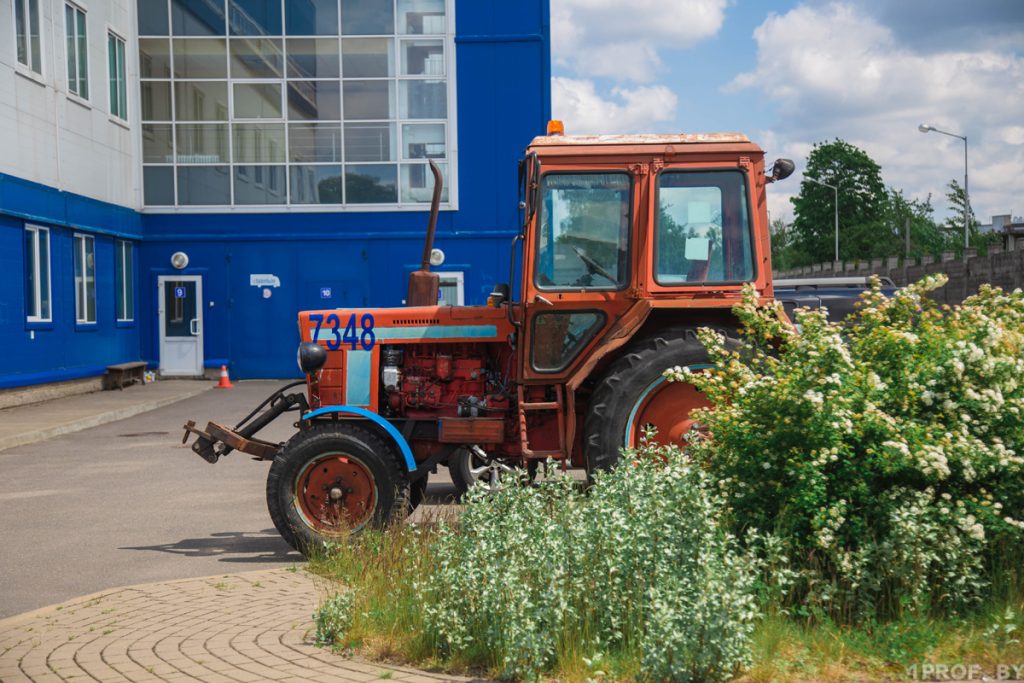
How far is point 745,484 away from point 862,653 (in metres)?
1.03

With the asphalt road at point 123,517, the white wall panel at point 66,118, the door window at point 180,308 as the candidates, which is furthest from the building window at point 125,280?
the asphalt road at point 123,517

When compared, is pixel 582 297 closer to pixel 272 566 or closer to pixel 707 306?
pixel 707 306

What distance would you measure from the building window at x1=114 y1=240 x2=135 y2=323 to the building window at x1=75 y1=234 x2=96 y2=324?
1.63 m

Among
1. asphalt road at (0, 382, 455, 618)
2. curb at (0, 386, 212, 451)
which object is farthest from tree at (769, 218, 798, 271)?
asphalt road at (0, 382, 455, 618)

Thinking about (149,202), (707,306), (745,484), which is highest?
(149,202)

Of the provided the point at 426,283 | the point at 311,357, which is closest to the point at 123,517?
the point at 311,357

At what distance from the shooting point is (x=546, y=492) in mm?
6457

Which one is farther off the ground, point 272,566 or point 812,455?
point 812,455

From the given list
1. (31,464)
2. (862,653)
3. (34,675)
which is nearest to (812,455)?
(862,653)

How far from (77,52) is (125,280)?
569 centimetres

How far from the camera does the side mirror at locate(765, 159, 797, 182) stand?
7.93m

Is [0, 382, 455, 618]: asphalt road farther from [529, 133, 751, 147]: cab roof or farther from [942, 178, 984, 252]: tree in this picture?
[942, 178, 984, 252]: tree

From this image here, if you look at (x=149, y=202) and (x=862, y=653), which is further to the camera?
(x=149, y=202)

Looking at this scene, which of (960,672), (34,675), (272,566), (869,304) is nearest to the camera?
(960,672)
